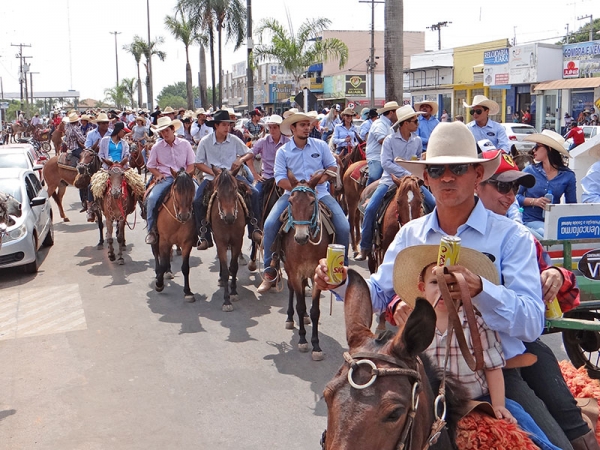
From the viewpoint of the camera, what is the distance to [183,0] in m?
44.0

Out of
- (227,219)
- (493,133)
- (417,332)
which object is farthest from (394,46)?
(417,332)

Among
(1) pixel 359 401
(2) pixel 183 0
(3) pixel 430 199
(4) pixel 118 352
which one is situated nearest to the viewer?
(1) pixel 359 401

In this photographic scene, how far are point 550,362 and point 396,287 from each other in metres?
0.99

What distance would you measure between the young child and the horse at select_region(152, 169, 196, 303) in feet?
25.4

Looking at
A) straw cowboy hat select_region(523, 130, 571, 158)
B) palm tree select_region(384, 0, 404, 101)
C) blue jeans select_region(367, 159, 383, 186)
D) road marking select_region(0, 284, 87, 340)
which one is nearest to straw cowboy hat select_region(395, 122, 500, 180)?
straw cowboy hat select_region(523, 130, 571, 158)

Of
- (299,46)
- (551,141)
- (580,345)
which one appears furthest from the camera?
(299,46)

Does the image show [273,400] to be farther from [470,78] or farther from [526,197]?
[470,78]

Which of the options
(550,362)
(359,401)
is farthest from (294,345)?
(359,401)

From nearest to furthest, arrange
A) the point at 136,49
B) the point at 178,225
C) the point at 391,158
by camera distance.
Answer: the point at 391,158
the point at 178,225
the point at 136,49

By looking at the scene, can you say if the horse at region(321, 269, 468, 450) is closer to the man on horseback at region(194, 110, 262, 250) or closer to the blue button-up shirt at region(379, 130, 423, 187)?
the blue button-up shirt at region(379, 130, 423, 187)

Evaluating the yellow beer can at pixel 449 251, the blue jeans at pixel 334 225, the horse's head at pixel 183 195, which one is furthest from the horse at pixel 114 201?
the yellow beer can at pixel 449 251

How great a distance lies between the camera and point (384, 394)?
2.34m

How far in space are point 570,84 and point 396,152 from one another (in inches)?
1221

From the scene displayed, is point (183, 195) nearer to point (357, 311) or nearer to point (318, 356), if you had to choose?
point (318, 356)
